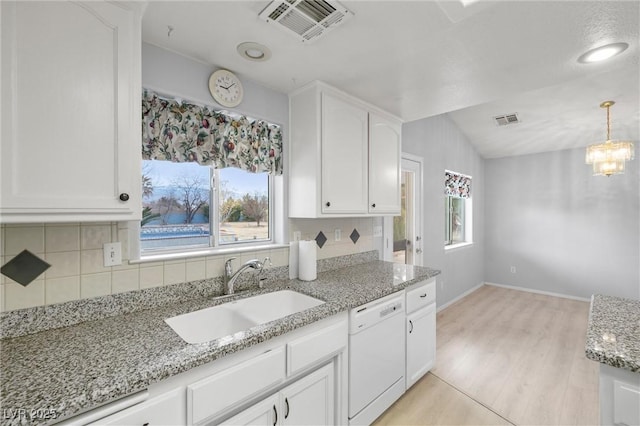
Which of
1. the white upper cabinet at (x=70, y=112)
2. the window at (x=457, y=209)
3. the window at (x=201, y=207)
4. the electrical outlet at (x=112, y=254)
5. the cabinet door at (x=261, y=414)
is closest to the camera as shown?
the white upper cabinet at (x=70, y=112)

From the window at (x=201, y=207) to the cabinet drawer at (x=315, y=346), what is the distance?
0.86 metres

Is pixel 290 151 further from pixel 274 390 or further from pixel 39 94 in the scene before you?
pixel 274 390

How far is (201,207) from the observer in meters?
1.85

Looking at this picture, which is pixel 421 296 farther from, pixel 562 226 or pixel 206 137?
pixel 562 226

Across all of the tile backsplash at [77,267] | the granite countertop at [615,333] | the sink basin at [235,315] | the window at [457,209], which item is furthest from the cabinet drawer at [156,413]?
the window at [457,209]

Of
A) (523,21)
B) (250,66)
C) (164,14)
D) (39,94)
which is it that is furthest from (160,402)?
(523,21)

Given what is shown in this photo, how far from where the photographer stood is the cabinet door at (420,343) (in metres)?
2.17

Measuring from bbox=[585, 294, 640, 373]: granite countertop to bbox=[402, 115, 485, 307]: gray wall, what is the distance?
2243 millimetres

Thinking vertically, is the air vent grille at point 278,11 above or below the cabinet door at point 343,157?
above

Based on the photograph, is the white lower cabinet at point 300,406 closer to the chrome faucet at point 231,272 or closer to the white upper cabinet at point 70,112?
the chrome faucet at point 231,272

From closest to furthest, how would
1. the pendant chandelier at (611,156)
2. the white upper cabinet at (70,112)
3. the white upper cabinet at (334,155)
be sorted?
the white upper cabinet at (70,112)
the white upper cabinet at (334,155)
the pendant chandelier at (611,156)

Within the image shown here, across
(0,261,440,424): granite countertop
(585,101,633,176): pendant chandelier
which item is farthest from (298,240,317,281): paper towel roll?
(585,101,633,176): pendant chandelier

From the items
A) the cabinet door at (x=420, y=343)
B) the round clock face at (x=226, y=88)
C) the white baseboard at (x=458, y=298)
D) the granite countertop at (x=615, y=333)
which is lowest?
the white baseboard at (x=458, y=298)

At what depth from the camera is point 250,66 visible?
1.79 m
